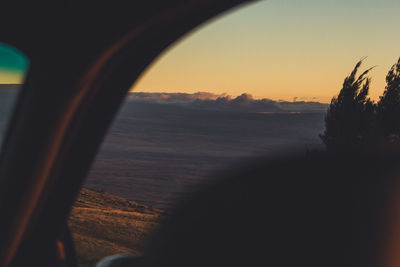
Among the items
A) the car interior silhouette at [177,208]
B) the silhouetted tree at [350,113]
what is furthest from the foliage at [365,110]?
the car interior silhouette at [177,208]

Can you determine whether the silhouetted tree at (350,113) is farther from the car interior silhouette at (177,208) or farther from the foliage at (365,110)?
the car interior silhouette at (177,208)

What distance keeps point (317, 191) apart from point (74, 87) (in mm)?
1247

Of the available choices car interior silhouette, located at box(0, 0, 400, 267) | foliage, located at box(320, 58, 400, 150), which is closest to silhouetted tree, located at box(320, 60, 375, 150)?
foliage, located at box(320, 58, 400, 150)

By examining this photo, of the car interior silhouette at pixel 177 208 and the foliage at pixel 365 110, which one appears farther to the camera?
the foliage at pixel 365 110

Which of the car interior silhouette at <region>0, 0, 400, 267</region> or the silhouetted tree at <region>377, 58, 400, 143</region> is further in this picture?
the silhouetted tree at <region>377, 58, 400, 143</region>

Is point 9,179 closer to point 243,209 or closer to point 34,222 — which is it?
point 34,222

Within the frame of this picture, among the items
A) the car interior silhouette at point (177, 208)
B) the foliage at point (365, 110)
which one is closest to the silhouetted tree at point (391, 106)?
the foliage at point (365, 110)

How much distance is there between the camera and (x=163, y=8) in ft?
5.55

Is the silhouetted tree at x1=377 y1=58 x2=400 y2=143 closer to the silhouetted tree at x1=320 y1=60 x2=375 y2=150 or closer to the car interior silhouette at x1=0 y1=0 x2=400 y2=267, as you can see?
the silhouetted tree at x1=320 y1=60 x2=375 y2=150

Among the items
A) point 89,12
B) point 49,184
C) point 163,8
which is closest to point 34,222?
point 49,184

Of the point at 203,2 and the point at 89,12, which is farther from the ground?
the point at 203,2

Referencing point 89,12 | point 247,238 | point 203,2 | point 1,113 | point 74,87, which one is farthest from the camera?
point 1,113

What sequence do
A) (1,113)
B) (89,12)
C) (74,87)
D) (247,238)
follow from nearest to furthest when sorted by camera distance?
1. (247,238)
2. (89,12)
3. (74,87)
4. (1,113)

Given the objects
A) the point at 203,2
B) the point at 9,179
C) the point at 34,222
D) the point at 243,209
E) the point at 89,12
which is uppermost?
the point at 203,2
